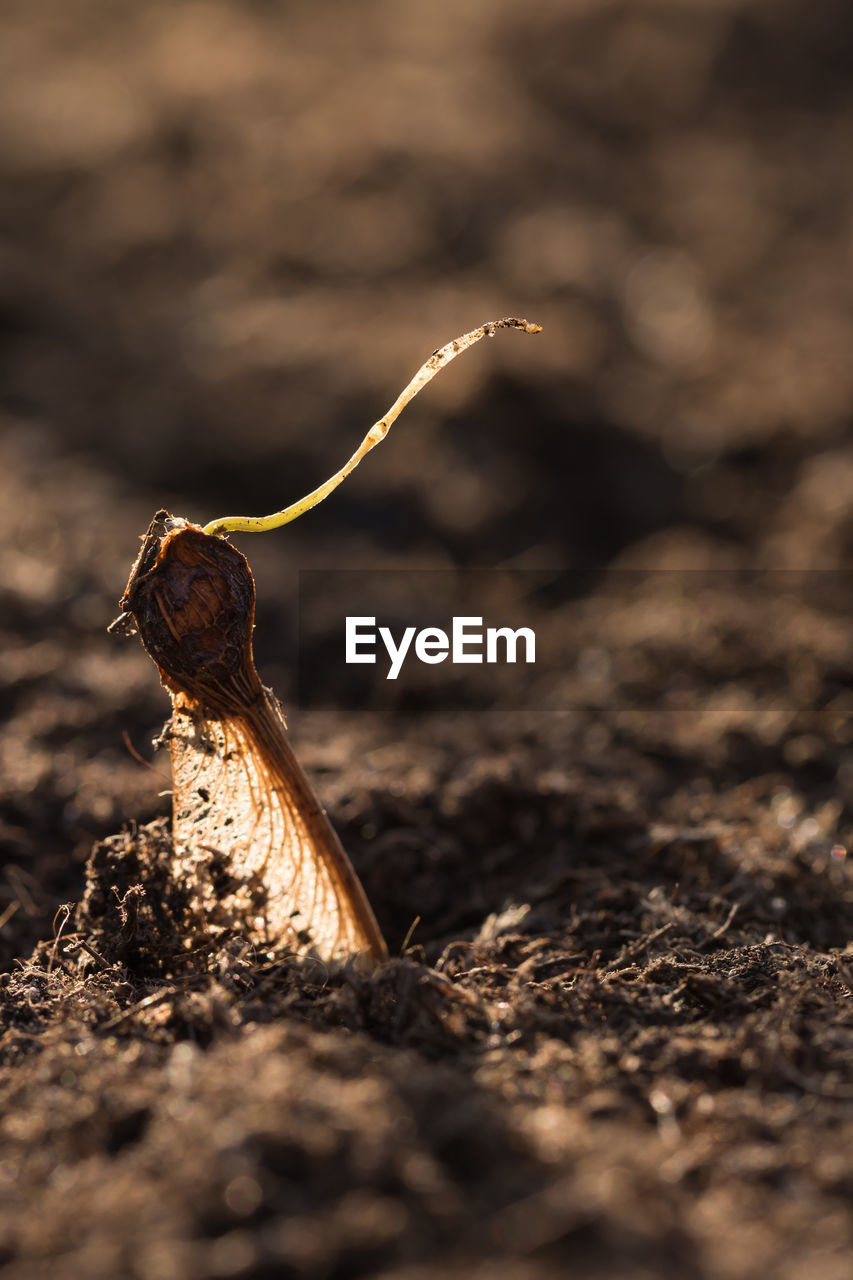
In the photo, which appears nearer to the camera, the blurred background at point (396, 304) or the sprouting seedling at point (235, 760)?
the sprouting seedling at point (235, 760)

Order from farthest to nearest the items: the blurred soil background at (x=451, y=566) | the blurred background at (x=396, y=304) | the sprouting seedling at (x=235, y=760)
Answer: the blurred background at (x=396, y=304) < the sprouting seedling at (x=235, y=760) < the blurred soil background at (x=451, y=566)

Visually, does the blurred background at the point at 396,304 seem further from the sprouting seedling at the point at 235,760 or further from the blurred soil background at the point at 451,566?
the sprouting seedling at the point at 235,760

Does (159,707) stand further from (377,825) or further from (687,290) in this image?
(687,290)

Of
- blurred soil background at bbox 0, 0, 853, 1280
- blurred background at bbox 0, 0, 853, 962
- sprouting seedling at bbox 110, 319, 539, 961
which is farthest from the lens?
blurred background at bbox 0, 0, 853, 962

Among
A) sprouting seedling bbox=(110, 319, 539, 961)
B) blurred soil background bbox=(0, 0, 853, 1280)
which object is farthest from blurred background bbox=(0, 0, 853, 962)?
sprouting seedling bbox=(110, 319, 539, 961)

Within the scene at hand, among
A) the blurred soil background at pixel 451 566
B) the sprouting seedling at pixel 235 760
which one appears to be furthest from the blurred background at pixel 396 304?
the sprouting seedling at pixel 235 760

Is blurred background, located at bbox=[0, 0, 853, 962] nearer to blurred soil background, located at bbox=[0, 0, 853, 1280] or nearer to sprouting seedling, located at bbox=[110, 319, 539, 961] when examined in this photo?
blurred soil background, located at bbox=[0, 0, 853, 1280]

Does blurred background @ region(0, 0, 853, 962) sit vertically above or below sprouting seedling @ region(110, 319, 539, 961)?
above
